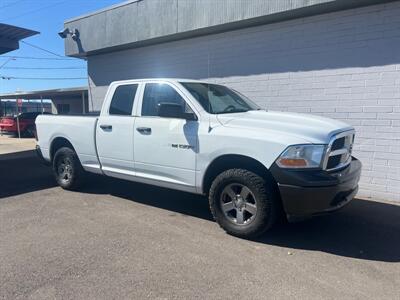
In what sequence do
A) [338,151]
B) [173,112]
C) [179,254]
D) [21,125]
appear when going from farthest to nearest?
[21,125]
[173,112]
[338,151]
[179,254]

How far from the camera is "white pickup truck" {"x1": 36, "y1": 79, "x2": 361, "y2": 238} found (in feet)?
13.4

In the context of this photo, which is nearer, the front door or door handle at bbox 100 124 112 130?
the front door

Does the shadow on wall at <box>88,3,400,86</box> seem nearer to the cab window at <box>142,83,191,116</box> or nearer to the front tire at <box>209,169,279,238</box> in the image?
the cab window at <box>142,83,191,116</box>

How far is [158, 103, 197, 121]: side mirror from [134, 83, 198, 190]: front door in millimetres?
77

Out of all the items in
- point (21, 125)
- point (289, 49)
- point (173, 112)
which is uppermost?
point (289, 49)

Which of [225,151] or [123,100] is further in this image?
[123,100]

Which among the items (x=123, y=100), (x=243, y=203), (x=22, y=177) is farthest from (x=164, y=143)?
(x=22, y=177)

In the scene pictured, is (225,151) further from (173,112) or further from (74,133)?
(74,133)

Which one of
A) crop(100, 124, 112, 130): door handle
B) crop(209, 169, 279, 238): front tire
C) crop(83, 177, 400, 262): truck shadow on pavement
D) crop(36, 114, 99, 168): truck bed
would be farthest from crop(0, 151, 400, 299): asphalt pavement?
crop(100, 124, 112, 130): door handle

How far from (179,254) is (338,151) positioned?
7.42ft

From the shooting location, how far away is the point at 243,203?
449 centimetres

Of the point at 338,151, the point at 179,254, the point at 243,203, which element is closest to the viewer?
the point at 179,254

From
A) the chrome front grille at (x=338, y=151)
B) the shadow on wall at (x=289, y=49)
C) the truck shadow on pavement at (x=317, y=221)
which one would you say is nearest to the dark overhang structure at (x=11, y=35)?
the shadow on wall at (x=289, y=49)

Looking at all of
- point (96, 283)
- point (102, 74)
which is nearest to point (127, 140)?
point (96, 283)
